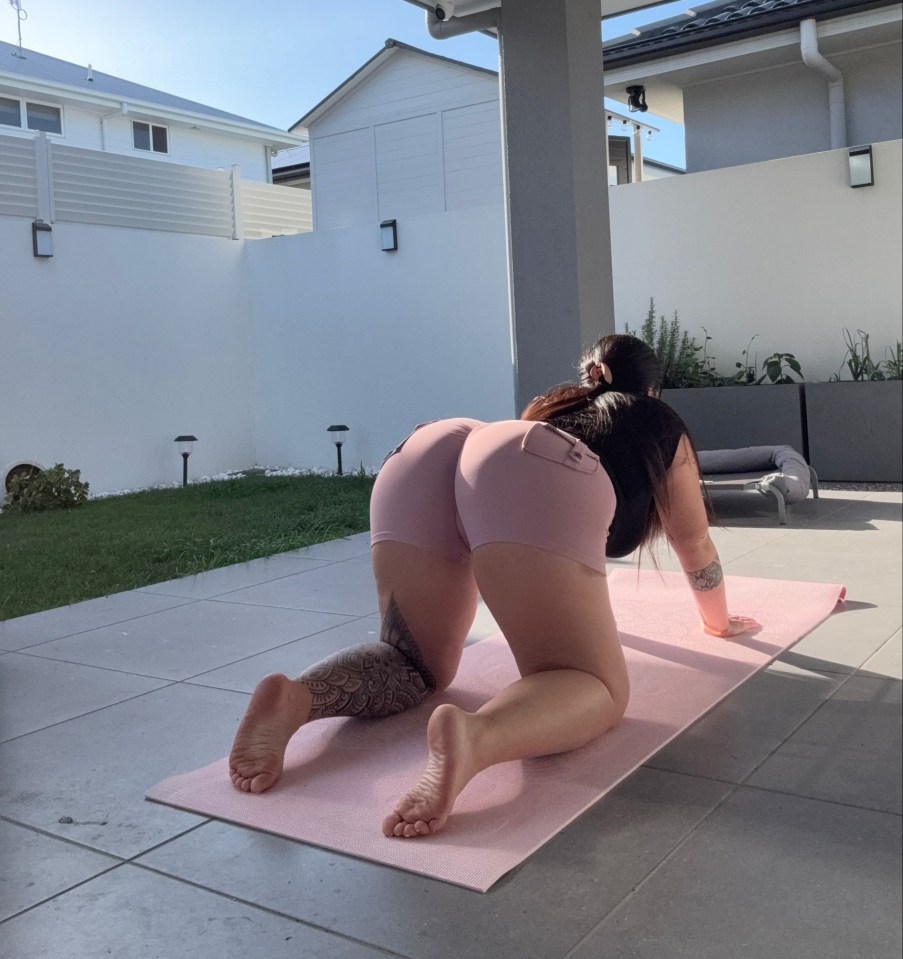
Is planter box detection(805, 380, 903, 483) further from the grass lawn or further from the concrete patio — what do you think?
the concrete patio

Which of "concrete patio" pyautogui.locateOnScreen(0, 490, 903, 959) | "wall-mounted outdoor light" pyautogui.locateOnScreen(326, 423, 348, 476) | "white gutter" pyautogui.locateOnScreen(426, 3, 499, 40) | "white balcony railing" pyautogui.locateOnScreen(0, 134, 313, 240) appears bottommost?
"concrete patio" pyautogui.locateOnScreen(0, 490, 903, 959)

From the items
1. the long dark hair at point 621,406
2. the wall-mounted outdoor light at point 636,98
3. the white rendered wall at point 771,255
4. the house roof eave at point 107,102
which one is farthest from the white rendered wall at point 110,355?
the wall-mounted outdoor light at point 636,98

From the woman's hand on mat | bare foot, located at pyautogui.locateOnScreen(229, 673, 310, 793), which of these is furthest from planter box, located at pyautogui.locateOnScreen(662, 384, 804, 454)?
bare foot, located at pyautogui.locateOnScreen(229, 673, 310, 793)

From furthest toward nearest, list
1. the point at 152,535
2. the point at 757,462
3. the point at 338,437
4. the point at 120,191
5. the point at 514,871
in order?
the point at 338,437 < the point at 757,462 < the point at 152,535 < the point at 120,191 < the point at 514,871

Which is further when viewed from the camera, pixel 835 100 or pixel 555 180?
pixel 835 100

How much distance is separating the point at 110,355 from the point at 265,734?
5.68 feet

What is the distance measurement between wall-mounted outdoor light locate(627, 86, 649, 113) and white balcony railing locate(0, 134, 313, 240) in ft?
9.41

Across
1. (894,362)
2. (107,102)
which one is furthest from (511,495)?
(894,362)

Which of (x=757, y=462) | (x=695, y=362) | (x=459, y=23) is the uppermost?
(x=459, y=23)

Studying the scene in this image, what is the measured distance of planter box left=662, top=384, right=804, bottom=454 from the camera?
4.75 metres

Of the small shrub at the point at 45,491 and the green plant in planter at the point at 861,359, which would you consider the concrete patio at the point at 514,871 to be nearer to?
the small shrub at the point at 45,491

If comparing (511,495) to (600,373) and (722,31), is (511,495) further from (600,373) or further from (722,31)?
(722,31)

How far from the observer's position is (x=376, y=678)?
1787 millimetres

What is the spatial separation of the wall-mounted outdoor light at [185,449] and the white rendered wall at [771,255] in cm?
296
